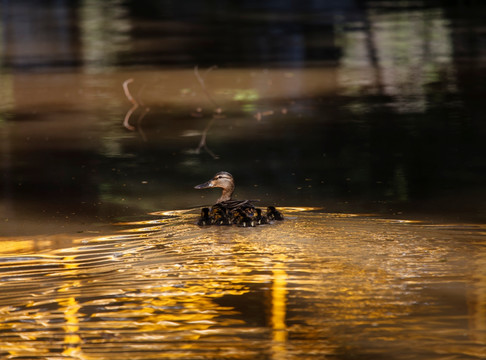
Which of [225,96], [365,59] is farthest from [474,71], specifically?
[225,96]

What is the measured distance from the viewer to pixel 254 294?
6.85 m

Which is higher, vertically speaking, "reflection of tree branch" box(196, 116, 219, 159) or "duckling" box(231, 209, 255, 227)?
"duckling" box(231, 209, 255, 227)

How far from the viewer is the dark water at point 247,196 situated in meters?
6.29

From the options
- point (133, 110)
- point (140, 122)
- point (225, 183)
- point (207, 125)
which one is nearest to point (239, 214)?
point (225, 183)

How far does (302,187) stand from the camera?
10523 mm

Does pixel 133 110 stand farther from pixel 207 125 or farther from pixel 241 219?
pixel 241 219

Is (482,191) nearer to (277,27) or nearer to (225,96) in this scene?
(225,96)

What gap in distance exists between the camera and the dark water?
6289mm

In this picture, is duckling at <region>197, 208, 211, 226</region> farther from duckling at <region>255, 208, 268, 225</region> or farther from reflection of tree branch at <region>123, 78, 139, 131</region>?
reflection of tree branch at <region>123, 78, 139, 131</region>

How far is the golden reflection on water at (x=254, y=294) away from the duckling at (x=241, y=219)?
8cm

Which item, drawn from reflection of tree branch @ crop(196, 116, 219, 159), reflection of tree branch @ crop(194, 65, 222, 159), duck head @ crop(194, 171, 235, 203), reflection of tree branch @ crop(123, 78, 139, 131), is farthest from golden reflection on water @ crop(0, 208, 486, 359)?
reflection of tree branch @ crop(123, 78, 139, 131)

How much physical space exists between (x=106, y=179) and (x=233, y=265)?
3.92 meters

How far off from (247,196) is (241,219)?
5.56 feet

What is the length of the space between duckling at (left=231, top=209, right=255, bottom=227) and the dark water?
10 centimetres
